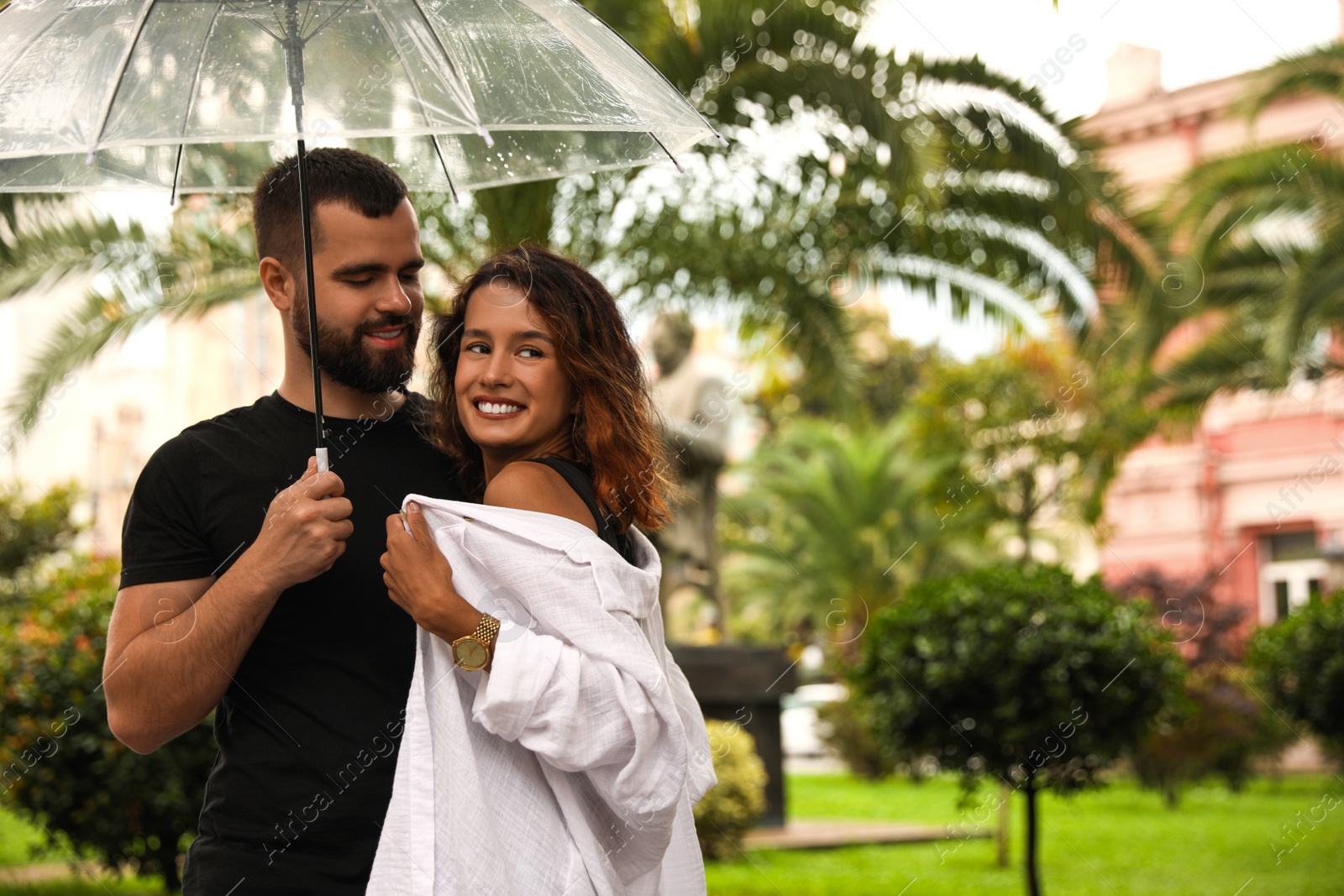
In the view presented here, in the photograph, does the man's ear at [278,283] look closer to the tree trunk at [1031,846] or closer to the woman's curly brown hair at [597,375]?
the woman's curly brown hair at [597,375]

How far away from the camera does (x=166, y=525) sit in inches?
93.3

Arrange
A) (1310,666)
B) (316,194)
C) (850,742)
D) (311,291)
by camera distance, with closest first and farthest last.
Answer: (311,291), (316,194), (1310,666), (850,742)

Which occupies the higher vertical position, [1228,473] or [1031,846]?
[1228,473]

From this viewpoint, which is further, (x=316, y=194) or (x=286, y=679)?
(x=316, y=194)

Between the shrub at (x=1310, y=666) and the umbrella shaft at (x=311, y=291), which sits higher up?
the umbrella shaft at (x=311, y=291)

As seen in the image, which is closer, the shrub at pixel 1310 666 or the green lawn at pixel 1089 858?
the green lawn at pixel 1089 858

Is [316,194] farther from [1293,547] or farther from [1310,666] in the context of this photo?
[1293,547]

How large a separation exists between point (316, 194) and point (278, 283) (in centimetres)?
20

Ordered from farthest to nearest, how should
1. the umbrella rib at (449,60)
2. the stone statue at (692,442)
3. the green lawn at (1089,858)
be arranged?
the stone statue at (692,442), the green lawn at (1089,858), the umbrella rib at (449,60)

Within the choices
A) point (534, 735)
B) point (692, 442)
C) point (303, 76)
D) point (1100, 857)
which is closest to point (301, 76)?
point (303, 76)

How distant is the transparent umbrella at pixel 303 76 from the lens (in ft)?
8.02

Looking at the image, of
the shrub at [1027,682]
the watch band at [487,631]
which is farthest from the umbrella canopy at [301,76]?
the shrub at [1027,682]

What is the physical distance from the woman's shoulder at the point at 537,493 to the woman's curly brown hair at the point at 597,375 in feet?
→ 0.27

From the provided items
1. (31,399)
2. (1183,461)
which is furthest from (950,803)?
(1183,461)
